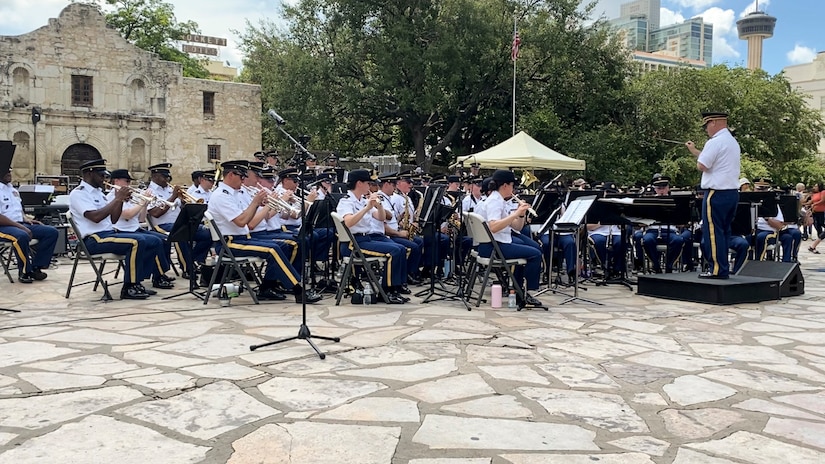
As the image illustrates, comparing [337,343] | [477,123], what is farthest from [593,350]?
[477,123]

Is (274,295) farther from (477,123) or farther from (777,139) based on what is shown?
(777,139)

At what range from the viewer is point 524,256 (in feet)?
26.6

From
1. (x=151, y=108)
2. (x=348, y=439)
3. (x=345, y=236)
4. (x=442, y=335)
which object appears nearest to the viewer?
(x=348, y=439)

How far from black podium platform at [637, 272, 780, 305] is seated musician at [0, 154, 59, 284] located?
8.85m

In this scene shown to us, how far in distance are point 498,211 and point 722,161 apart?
298 centimetres

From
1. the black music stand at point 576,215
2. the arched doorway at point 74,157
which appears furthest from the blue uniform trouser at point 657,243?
the arched doorway at point 74,157

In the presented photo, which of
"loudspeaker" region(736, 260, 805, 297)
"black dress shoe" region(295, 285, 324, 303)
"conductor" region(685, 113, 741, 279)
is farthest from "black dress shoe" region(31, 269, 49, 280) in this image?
"loudspeaker" region(736, 260, 805, 297)

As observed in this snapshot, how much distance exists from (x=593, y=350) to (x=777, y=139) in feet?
112

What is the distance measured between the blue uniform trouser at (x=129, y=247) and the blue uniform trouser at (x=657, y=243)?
7871 mm

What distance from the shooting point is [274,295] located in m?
8.61

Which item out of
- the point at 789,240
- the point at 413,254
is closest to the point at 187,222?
the point at 413,254

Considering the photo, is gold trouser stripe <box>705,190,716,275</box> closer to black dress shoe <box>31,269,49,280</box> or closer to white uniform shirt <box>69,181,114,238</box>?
white uniform shirt <box>69,181,114,238</box>

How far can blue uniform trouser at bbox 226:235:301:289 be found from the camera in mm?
8055

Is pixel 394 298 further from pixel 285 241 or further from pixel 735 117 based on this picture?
pixel 735 117
